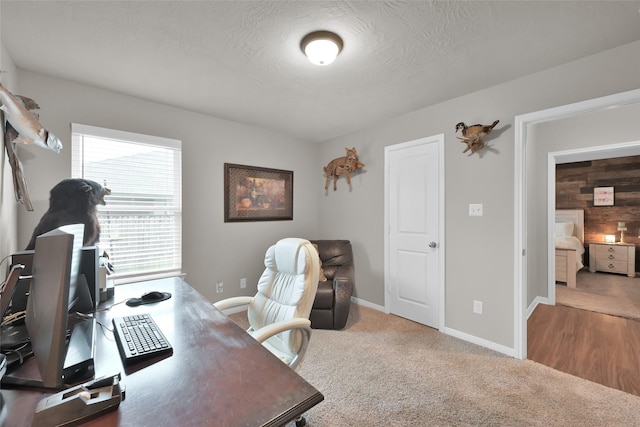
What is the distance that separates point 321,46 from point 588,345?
3.58 m

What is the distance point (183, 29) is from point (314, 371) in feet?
8.61

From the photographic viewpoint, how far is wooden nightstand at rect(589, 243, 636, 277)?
16.4ft

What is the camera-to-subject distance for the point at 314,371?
217 centimetres

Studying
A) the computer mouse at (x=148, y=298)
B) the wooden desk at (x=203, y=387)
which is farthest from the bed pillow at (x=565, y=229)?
the computer mouse at (x=148, y=298)

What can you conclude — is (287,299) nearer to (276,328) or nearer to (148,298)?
(276,328)

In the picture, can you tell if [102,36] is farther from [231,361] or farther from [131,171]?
[231,361]

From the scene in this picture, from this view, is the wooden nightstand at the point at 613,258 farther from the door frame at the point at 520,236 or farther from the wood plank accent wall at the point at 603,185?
the door frame at the point at 520,236

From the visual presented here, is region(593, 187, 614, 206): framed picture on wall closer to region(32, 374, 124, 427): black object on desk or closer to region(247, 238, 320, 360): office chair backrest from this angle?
region(247, 238, 320, 360): office chair backrest

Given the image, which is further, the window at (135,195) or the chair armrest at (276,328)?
the window at (135,195)

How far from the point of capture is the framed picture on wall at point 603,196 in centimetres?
527

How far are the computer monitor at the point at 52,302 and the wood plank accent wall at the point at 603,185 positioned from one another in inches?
306

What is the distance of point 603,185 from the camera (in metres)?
5.35

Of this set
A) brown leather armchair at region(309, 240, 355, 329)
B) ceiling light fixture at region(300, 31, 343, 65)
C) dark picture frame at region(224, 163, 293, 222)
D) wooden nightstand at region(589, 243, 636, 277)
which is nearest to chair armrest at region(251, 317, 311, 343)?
brown leather armchair at region(309, 240, 355, 329)

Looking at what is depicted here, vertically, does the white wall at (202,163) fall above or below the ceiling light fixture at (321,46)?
below
